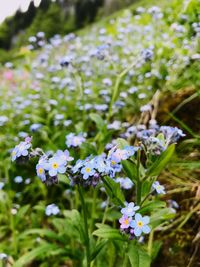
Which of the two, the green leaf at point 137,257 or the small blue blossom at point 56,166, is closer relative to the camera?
the small blue blossom at point 56,166

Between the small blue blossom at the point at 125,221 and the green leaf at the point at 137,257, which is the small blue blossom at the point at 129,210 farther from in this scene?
the green leaf at the point at 137,257

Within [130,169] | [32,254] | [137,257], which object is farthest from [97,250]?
[32,254]

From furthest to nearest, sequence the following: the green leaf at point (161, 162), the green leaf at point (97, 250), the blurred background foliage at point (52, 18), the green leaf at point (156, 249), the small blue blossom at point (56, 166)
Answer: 1. the blurred background foliage at point (52, 18)
2. the green leaf at point (156, 249)
3. the green leaf at point (97, 250)
4. the green leaf at point (161, 162)
5. the small blue blossom at point (56, 166)

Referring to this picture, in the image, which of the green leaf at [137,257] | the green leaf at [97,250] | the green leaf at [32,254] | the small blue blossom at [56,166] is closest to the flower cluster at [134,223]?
the green leaf at [137,257]

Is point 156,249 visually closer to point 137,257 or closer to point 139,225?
point 137,257

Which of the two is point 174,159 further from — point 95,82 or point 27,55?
point 27,55

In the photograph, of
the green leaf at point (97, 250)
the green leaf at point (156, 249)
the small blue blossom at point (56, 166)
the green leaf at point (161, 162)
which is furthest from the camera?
the green leaf at point (156, 249)

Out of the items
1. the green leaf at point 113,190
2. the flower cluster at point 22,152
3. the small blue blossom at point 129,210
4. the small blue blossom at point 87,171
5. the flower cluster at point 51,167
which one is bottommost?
the small blue blossom at point 129,210

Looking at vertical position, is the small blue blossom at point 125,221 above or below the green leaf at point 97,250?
above

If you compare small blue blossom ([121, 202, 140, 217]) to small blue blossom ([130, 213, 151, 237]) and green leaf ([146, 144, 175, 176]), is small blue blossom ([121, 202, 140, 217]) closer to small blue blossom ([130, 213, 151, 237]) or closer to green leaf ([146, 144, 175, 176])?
small blue blossom ([130, 213, 151, 237])
